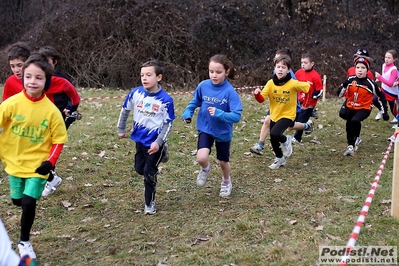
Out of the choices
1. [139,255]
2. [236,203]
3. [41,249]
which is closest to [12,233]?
[41,249]

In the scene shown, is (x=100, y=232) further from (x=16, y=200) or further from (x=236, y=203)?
(x=236, y=203)

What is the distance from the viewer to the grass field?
16.4 feet

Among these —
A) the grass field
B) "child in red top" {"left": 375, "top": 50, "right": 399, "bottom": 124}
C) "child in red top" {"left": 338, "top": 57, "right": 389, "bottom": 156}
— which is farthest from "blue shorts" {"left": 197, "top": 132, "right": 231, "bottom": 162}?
"child in red top" {"left": 375, "top": 50, "right": 399, "bottom": 124}

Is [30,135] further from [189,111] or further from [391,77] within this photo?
[391,77]

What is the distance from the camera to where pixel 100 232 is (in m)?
5.67

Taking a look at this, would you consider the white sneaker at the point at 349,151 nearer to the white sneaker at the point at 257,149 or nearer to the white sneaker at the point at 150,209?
the white sneaker at the point at 257,149

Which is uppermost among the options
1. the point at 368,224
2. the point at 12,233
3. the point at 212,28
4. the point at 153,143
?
the point at 212,28

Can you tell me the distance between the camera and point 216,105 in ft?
21.0

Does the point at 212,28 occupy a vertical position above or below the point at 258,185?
above

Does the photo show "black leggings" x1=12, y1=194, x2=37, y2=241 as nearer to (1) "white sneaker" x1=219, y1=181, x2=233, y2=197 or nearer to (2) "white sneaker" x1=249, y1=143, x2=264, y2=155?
(1) "white sneaker" x1=219, y1=181, x2=233, y2=197

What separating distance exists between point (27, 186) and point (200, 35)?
17322mm

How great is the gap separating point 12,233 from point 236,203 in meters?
2.71

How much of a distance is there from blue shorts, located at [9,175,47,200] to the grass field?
2.32ft

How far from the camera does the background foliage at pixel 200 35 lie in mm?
20812
